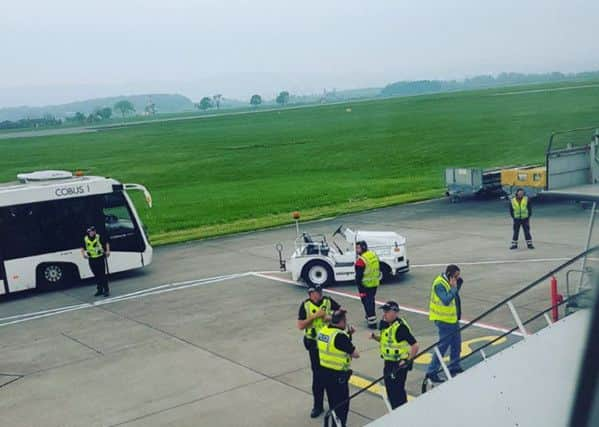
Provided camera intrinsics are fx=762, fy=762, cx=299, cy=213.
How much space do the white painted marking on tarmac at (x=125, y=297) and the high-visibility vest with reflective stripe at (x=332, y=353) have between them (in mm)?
10681

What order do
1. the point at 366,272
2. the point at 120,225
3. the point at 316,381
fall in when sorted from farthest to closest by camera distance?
the point at 120,225 < the point at 366,272 < the point at 316,381

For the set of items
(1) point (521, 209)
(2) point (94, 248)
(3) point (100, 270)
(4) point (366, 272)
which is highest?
(4) point (366, 272)

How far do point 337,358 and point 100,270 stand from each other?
11419 millimetres

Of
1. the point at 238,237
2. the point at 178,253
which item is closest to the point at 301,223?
the point at 238,237

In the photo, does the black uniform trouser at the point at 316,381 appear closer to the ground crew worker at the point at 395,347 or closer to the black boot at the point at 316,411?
the black boot at the point at 316,411

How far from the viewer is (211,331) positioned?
1528cm

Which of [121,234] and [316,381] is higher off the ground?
[121,234]

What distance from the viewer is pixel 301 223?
28.7 m

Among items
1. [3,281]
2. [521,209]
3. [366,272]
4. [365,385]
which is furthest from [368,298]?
[3,281]

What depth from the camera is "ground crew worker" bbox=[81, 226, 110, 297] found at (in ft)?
61.8

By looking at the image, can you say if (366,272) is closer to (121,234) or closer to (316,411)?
(316,411)

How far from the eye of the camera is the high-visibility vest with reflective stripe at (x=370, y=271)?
1352 centimetres

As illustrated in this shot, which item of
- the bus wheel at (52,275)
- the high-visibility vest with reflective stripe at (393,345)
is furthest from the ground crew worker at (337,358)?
the bus wheel at (52,275)

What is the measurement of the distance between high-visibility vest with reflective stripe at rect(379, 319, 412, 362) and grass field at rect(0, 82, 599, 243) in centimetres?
1859
